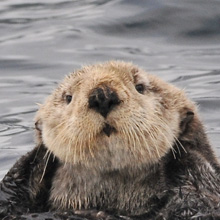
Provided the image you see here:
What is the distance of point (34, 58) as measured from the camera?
1254 cm

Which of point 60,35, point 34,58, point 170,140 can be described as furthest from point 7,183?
point 60,35

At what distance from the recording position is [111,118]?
18.0ft

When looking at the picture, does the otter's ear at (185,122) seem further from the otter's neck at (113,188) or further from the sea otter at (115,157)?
the otter's neck at (113,188)

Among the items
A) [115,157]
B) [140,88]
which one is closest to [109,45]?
[140,88]

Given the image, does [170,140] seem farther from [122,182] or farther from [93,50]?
[93,50]

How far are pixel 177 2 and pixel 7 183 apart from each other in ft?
25.7

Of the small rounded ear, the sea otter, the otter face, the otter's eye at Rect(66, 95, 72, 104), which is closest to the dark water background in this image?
the small rounded ear

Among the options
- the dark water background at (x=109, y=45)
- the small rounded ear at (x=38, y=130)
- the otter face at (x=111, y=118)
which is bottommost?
the dark water background at (x=109, y=45)

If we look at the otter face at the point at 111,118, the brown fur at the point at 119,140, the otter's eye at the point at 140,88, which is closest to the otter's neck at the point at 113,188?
the brown fur at the point at 119,140

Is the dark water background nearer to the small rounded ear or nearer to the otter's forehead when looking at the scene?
the small rounded ear

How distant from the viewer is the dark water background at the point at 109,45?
444 inches

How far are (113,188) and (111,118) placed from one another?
766 mm

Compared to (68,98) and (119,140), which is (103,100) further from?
(68,98)

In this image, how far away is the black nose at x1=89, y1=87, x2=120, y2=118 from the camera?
17.8 ft
